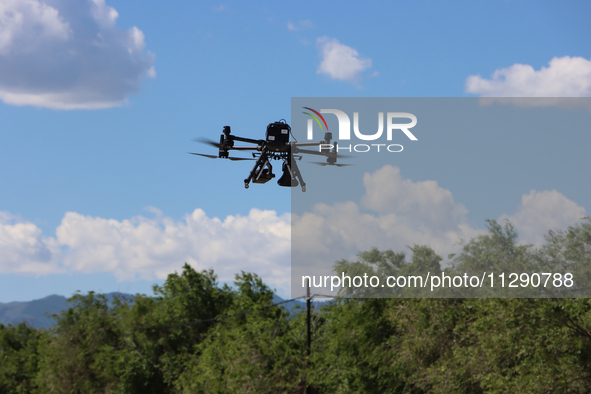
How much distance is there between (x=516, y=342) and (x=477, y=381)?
6.53 ft

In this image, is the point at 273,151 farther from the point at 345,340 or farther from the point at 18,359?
the point at 18,359

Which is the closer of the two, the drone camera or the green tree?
the drone camera

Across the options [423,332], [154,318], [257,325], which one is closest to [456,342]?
[423,332]

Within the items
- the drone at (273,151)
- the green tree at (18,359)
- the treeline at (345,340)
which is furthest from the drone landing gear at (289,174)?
the green tree at (18,359)

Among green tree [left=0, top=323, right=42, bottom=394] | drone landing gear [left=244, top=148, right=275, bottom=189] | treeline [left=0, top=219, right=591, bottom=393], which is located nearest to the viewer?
drone landing gear [left=244, top=148, right=275, bottom=189]

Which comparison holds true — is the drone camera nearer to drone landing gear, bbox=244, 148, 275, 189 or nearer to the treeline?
drone landing gear, bbox=244, 148, 275, 189

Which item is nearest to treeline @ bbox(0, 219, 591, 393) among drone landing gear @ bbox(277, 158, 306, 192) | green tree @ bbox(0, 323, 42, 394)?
green tree @ bbox(0, 323, 42, 394)

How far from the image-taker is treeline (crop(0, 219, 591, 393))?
17.4m

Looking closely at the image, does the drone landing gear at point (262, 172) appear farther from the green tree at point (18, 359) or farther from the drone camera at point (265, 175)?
the green tree at point (18, 359)

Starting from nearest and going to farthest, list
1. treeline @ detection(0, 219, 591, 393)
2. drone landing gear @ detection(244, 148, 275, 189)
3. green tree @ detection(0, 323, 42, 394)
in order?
drone landing gear @ detection(244, 148, 275, 189) < treeline @ detection(0, 219, 591, 393) < green tree @ detection(0, 323, 42, 394)

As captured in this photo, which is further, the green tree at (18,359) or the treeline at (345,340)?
the green tree at (18,359)

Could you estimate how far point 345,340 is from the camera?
21953mm

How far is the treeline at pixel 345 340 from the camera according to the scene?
17406 millimetres

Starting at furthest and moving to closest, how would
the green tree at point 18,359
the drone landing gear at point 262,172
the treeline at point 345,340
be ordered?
Result: the green tree at point 18,359, the treeline at point 345,340, the drone landing gear at point 262,172
